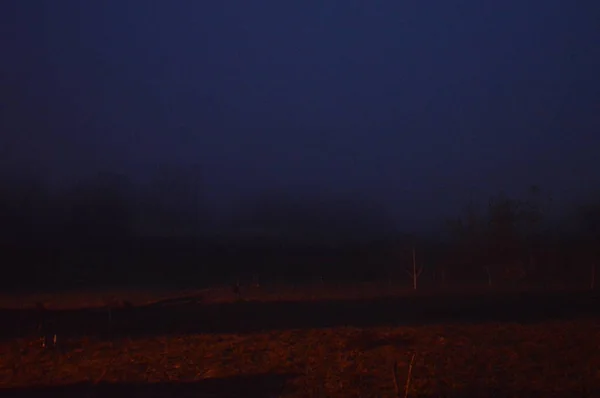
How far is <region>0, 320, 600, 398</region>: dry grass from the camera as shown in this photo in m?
13.3

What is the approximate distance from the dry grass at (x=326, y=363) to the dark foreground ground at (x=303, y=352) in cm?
3

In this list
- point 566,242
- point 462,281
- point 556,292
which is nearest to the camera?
point 556,292

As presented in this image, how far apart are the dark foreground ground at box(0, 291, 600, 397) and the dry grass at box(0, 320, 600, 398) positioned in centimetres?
3

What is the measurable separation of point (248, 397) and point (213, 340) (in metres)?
6.93

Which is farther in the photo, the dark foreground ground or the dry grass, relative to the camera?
the dark foreground ground

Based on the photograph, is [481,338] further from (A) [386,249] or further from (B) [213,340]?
(A) [386,249]

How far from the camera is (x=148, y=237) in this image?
229 feet

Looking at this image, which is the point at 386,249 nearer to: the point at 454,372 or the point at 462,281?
the point at 462,281

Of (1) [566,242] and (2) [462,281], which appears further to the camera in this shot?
(1) [566,242]

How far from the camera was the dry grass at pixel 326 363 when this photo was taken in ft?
43.8

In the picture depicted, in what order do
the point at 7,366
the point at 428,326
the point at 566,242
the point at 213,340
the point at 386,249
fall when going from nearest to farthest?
1. the point at 7,366
2. the point at 213,340
3. the point at 428,326
4. the point at 566,242
5. the point at 386,249

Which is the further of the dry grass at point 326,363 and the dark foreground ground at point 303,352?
the dark foreground ground at point 303,352

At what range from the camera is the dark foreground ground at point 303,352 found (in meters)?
13.5

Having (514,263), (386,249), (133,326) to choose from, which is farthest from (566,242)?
(133,326)
